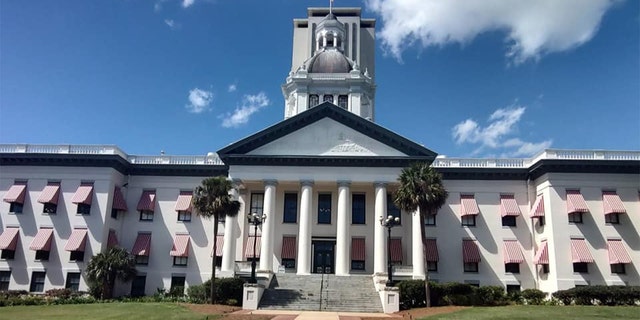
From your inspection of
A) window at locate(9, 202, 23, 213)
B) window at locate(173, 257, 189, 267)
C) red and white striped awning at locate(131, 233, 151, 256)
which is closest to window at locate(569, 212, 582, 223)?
window at locate(173, 257, 189, 267)

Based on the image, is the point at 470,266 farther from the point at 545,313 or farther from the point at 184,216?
the point at 184,216

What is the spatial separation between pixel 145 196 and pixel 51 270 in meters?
9.15

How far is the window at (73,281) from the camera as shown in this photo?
39.8 m

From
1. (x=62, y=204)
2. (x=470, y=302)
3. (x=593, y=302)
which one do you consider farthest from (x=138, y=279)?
(x=593, y=302)

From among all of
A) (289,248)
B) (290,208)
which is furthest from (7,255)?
(290,208)

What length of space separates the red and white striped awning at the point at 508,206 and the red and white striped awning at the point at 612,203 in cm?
630

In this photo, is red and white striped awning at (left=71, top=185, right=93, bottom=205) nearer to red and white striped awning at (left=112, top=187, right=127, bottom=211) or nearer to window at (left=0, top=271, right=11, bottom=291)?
red and white striped awning at (left=112, top=187, right=127, bottom=211)

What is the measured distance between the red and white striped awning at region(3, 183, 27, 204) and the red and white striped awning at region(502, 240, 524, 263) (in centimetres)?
3970

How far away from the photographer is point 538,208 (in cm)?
4031

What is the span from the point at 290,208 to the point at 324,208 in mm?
2904

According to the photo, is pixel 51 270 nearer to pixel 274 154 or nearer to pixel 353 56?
pixel 274 154

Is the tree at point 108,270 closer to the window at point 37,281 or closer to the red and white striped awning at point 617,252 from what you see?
the window at point 37,281

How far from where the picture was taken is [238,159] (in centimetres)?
4050

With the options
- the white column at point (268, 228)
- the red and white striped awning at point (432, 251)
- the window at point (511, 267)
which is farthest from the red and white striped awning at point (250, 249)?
the window at point (511, 267)
